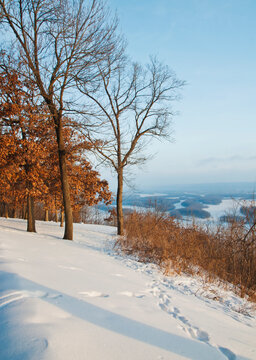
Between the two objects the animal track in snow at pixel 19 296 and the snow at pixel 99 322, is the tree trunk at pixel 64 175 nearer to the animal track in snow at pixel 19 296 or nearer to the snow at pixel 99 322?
the snow at pixel 99 322

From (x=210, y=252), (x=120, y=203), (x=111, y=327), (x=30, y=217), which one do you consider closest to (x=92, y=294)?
(x=111, y=327)

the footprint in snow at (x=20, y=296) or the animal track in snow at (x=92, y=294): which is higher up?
the footprint in snow at (x=20, y=296)

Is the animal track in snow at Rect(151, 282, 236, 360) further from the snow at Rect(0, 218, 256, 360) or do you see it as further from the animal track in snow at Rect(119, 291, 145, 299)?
the animal track in snow at Rect(119, 291, 145, 299)

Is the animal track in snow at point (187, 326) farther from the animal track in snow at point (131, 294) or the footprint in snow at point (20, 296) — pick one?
the footprint in snow at point (20, 296)

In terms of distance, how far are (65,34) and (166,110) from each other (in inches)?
289

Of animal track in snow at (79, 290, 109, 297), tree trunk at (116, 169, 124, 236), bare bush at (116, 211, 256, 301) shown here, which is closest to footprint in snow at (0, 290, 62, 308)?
animal track in snow at (79, 290, 109, 297)

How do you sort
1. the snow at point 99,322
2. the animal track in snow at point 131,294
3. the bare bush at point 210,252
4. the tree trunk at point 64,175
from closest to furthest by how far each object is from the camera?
1. the snow at point 99,322
2. the animal track in snow at point 131,294
3. the bare bush at point 210,252
4. the tree trunk at point 64,175

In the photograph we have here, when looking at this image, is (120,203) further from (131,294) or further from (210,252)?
(131,294)

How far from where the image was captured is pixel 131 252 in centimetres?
777

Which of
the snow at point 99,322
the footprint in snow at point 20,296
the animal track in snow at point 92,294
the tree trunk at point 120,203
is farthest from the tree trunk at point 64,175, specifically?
the footprint in snow at point 20,296

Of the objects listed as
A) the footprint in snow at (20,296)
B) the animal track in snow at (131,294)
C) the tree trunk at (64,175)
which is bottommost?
the animal track in snow at (131,294)

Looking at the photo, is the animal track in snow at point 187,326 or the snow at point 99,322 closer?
the snow at point 99,322

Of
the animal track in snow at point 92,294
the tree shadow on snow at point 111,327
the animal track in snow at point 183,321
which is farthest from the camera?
the animal track in snow at point 92,294

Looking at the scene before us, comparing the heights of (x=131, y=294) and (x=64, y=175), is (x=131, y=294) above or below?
below
